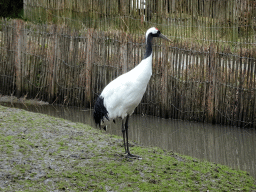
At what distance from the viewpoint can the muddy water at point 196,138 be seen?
7.29 meters

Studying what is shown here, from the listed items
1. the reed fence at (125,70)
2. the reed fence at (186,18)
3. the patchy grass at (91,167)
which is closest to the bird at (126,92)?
the patchy grass at (91,167)

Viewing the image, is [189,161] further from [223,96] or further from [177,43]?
[177,43]

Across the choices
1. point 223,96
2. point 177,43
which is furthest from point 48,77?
point 223,96

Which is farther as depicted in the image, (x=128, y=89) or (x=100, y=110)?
(x=100, y=110)

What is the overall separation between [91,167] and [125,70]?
490cm

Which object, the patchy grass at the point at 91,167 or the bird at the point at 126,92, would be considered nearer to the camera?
the patchy grass at the point at 91,167

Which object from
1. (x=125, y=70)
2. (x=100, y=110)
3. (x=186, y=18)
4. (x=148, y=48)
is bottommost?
(x=100, y=110)

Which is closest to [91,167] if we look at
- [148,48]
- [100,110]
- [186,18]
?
[100,110]

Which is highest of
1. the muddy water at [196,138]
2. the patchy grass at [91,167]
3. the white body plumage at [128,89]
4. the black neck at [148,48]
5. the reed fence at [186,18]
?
the reed fence at [186,18]

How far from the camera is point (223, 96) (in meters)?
9.23

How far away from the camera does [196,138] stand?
8.45 metres

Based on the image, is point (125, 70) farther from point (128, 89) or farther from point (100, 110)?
point (128, 89)

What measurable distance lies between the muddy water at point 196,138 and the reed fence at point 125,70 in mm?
401

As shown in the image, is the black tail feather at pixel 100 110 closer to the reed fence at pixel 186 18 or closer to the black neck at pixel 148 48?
the black neck at pixel 148 48
